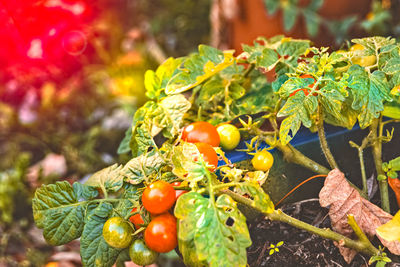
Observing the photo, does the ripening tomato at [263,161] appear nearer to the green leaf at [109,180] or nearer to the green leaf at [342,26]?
the green leaf at [109,180]

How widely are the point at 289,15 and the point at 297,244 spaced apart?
1.70 m

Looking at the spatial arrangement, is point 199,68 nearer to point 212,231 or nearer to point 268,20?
point 212,231

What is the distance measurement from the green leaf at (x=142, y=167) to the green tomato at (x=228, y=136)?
7.5 inches

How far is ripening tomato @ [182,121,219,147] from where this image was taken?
2.76 ft

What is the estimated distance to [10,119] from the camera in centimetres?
221

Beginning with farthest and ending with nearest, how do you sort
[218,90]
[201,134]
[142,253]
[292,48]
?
1. [218,90]
2. [292,48]
3. [201,134]
4. [142,253]

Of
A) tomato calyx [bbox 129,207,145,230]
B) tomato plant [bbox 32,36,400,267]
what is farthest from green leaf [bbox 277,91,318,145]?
tomato calyx [bbox 129,207,145,230]

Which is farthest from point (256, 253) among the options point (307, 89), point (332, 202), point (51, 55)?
point (51, 55)

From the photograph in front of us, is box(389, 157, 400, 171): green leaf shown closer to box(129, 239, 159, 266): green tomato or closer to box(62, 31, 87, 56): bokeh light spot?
box(129, 239, 159, 266): green tomato

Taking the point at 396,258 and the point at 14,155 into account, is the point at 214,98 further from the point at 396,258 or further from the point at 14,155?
the point at 14,155

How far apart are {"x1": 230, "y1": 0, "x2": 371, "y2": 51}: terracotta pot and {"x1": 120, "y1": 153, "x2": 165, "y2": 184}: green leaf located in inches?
62.4

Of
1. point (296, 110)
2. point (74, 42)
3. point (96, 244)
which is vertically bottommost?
point (96, 244)

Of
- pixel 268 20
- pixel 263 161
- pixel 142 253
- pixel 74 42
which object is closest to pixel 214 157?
pixel 263 161

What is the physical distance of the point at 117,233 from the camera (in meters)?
0.71
